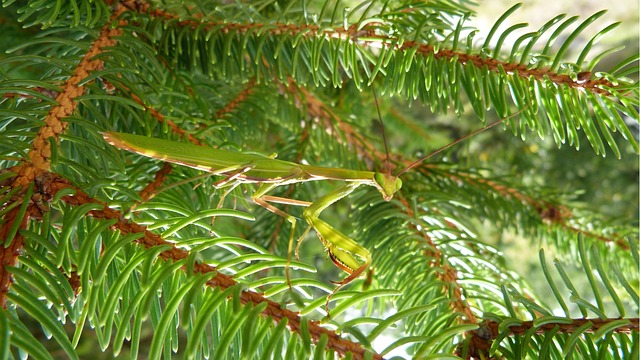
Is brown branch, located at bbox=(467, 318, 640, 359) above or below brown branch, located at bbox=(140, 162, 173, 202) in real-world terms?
below

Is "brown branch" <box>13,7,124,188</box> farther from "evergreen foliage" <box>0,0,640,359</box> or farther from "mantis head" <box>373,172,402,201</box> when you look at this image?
"mantis head" <box>373,172,402,201</box>

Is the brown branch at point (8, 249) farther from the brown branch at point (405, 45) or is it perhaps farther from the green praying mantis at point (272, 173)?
the brown branch at point (405, 45)

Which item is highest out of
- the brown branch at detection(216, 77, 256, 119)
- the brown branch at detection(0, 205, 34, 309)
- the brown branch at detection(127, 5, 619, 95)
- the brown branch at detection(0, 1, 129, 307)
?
the brown branch at detection(216, 77, 256, 119)

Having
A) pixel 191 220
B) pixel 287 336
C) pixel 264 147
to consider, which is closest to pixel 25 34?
pixel 264 147

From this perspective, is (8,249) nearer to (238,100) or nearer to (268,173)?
(268,173)

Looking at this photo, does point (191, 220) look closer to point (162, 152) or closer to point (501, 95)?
point (162, 152)

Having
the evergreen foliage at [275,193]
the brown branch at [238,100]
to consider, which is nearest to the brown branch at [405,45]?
the evergreen foliage at [275,193]

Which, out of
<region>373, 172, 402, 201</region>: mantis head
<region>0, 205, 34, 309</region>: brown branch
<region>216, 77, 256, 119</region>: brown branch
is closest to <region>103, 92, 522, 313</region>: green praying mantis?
<region>373, 172, 402, 201</region>: mantis head

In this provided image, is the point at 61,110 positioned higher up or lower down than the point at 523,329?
higher up

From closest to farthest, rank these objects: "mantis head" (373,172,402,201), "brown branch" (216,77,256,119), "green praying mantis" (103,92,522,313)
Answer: "green praying mantis" (103,92,522,313), "mantis head" (373,172,402,201), "brown branch" (216,77,256,119)

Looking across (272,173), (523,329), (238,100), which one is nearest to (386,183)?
(272,173)
